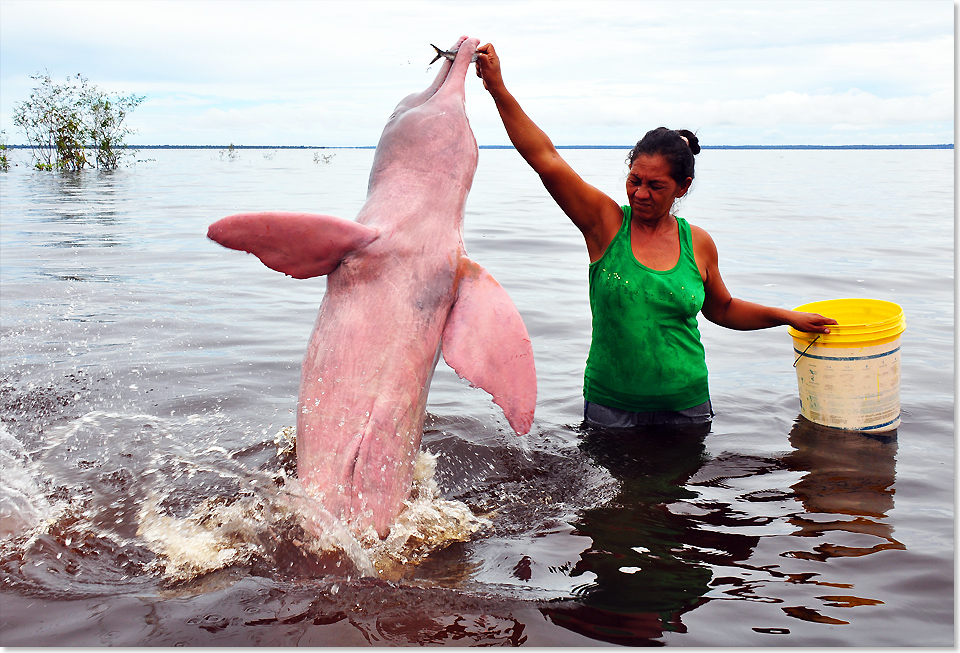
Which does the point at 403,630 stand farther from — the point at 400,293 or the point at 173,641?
the point at 400,293

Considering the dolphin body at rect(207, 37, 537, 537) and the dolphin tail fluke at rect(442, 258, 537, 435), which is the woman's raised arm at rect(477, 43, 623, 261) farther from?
the dolphin tail fluke at rect(442, 258, 537, 435)

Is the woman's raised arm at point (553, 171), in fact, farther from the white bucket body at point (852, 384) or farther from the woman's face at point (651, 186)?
the white bucket body at point (852, 384)

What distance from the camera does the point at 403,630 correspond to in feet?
10.6

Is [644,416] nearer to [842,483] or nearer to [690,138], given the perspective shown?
[842,483]

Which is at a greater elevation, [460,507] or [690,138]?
[690,138]

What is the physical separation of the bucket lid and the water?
0.86 m

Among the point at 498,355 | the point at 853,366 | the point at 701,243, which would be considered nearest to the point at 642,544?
the point at 498,355

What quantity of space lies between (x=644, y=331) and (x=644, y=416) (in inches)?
27.3

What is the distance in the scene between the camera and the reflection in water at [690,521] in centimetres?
349

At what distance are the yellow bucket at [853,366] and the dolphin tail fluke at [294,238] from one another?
346 cm

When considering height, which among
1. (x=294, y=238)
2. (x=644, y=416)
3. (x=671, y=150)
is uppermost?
(x=671, y=150)

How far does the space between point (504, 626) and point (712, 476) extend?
245 cm

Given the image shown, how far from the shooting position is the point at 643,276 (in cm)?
507

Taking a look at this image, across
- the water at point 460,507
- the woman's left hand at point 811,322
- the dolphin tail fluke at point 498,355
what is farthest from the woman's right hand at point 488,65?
the woman's left hand at point 811,322
